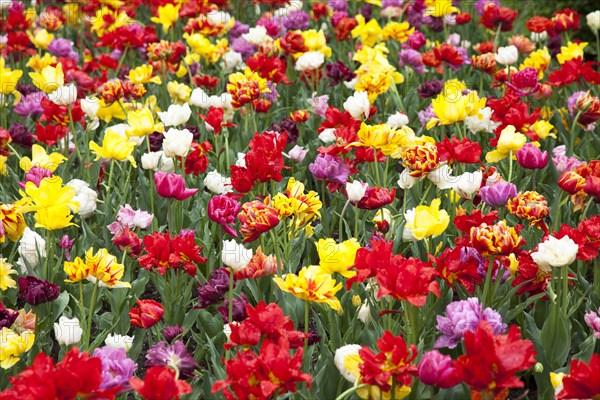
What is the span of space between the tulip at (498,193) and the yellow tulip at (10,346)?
139 centimetres

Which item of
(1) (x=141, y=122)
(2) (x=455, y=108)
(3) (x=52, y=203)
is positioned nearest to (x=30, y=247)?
(3) (x=52, y=203)

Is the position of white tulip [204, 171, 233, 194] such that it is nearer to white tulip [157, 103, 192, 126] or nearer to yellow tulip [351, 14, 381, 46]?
white tulip [157, 103, 192, 126]

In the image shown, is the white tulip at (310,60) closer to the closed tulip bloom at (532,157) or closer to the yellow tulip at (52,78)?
the yellow tulip at (52,78)

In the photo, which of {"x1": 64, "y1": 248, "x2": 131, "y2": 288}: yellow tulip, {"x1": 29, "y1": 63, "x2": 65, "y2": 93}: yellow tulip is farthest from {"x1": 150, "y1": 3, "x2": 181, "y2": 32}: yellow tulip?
{"x1": 64, "y1": 248, "x2": 131, "y2": 288}: yellow tulip

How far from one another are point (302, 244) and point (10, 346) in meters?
1.07

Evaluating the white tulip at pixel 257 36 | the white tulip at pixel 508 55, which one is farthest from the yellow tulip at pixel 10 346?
the white tulip at pixel 257 36

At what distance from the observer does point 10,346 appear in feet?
6.57

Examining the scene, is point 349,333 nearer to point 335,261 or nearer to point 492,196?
point 335,261

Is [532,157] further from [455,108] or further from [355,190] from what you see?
[355,190]

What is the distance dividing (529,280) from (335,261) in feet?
1.83

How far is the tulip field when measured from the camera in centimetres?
181

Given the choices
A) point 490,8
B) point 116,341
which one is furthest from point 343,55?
point 116,341

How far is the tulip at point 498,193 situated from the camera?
8.59 ft

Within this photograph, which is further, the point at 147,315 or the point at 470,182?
the point at 470,182
